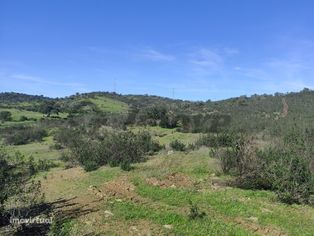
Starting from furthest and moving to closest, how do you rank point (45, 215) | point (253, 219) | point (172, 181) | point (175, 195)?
point (172, 181) → point (175, 195) → point (45, 215) → point (253, 219)

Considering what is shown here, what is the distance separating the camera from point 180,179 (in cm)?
1541

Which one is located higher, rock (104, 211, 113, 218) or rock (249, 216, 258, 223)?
rock (249, 216, 258, 223)

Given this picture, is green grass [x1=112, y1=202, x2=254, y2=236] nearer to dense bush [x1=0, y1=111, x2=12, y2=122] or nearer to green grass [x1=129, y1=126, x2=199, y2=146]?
green grass [x1=129, y1=126, x2=199, y2=146]

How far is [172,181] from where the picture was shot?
49.0 feet

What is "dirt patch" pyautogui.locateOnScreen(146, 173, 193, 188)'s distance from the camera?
46.9 feet

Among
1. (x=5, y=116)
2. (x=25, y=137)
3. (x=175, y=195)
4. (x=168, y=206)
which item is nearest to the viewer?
(x=168, y=206)

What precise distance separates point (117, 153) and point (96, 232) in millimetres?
13626

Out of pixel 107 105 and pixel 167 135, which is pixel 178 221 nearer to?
pixel 167 135

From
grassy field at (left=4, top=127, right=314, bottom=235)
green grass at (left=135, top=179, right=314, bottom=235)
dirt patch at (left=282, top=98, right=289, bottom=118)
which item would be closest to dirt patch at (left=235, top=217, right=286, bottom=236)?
grassy field at (left=4, top=127, right=314, bottom=235)

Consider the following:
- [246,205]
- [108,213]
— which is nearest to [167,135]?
[246,205]

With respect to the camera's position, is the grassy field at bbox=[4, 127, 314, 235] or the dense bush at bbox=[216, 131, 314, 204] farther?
the dense bush at bbox=[216, 131, 314, 204]

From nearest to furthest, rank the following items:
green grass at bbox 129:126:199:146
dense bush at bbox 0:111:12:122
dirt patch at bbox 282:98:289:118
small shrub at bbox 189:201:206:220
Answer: small shrub at bbox 189:201:206:220
green grass at bbox 129:126:199:146
dirt patch at bbox 282:98:289:118
dense bush at bbox 0:111:12:122

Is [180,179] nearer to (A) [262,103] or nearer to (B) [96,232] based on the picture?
(B) [96,232]

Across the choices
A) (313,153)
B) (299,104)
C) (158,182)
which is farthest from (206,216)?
(299,104)
